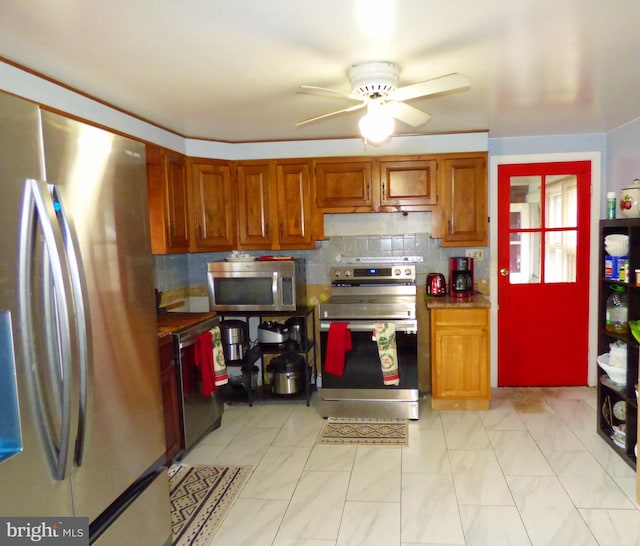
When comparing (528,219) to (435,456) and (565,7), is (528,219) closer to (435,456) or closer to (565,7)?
(435,456)

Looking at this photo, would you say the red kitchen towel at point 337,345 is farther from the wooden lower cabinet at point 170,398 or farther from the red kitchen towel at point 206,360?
the wooden lower cabinet at point 170,398

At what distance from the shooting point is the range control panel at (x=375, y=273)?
4.10 meters

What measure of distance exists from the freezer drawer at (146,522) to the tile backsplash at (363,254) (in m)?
2.37

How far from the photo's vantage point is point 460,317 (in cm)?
364

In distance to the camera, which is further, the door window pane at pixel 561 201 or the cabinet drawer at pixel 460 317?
the door window pane at pixel 561 201

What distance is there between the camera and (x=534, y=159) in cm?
411

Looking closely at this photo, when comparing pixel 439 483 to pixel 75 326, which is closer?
pixel 75 326

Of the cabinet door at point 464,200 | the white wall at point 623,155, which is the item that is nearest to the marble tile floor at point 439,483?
the cabinet door at point 464,200

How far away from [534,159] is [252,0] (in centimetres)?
318

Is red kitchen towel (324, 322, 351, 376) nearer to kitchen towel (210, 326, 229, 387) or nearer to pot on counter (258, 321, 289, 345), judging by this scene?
pot on counter (258, 321, 289, 345)

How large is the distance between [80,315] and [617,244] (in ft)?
9.61

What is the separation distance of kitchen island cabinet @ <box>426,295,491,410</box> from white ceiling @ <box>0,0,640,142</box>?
4.67 ft

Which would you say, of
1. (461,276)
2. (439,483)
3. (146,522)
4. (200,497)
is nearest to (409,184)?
(461,276)

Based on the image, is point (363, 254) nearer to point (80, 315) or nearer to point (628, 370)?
point (628, 370)
